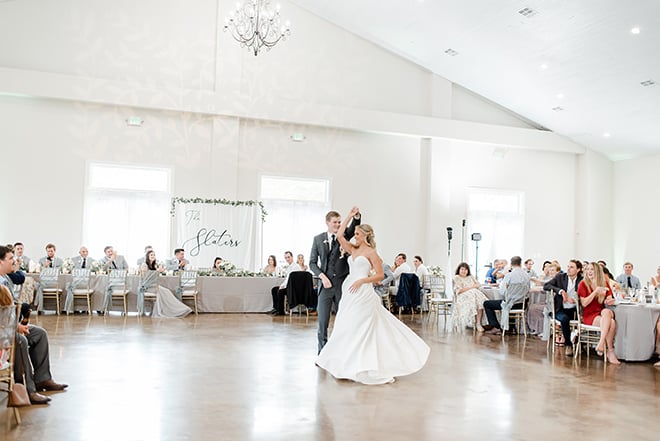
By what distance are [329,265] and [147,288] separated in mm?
4987

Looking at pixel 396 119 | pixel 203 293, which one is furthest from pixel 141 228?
pixel 396 119

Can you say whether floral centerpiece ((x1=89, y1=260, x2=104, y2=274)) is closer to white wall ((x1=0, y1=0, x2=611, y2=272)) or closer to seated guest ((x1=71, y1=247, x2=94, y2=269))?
seated guest ((x1=71, y1=247, x2=94, y2=269))

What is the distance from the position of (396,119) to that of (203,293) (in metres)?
6.52

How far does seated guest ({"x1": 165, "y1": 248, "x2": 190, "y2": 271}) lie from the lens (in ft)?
37.2

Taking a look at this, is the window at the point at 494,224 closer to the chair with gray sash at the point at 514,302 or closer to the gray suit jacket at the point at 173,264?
the chair with gray sash at the point at 514,302

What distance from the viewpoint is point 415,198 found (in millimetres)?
14883

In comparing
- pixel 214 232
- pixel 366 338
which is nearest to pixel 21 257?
pixel 214 232

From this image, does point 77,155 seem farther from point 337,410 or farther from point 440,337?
point 337,410

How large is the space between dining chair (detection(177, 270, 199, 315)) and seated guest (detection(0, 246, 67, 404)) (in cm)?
566

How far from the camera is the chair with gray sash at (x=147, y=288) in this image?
10000 millimetres

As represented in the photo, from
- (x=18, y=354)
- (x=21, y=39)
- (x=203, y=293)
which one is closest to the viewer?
(x=18, y=354)

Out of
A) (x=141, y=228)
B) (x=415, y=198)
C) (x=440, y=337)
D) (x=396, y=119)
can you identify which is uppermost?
(x=396, y=119)

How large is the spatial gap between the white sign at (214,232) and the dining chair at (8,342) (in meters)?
8.08

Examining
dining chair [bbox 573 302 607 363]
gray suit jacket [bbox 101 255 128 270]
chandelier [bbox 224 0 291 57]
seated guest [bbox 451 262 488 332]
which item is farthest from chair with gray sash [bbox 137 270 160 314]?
dining chair [bbox 573 302 607 363]
